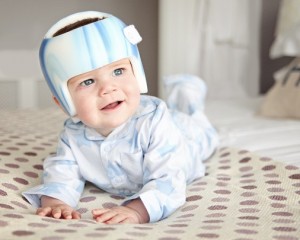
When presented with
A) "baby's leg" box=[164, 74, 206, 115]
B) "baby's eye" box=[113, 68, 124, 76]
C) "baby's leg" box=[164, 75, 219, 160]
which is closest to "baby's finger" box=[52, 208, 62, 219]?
"baby's eye" box=[113, 68, 124, 76]

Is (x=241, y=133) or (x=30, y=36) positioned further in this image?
(x=30, y=36)

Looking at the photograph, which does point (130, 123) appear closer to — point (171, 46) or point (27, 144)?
point (27, 144)

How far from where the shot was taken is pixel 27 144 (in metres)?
1.39

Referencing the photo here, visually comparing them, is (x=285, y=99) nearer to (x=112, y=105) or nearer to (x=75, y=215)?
(x=112, y=105)

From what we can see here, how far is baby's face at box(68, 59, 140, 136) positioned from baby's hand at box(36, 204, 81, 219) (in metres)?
0.16

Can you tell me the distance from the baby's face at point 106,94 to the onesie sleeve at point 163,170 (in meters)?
0.08

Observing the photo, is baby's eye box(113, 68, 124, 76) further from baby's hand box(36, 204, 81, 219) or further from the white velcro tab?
baby's hand box(36, 204, 81, 219)

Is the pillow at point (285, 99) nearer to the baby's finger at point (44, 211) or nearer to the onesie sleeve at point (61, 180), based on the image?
the onesie sleeve at point (61, 180)

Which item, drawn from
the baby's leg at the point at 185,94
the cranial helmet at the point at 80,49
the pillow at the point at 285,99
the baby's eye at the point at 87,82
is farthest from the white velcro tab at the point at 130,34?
the pillow at the point at 285,99

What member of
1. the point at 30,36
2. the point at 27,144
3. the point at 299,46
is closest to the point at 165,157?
the point at 27,144

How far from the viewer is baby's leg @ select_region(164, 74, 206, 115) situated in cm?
153

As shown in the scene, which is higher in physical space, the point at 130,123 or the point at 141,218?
the point at 130,123

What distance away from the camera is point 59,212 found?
0.89 meters

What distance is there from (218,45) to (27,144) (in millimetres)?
1211
